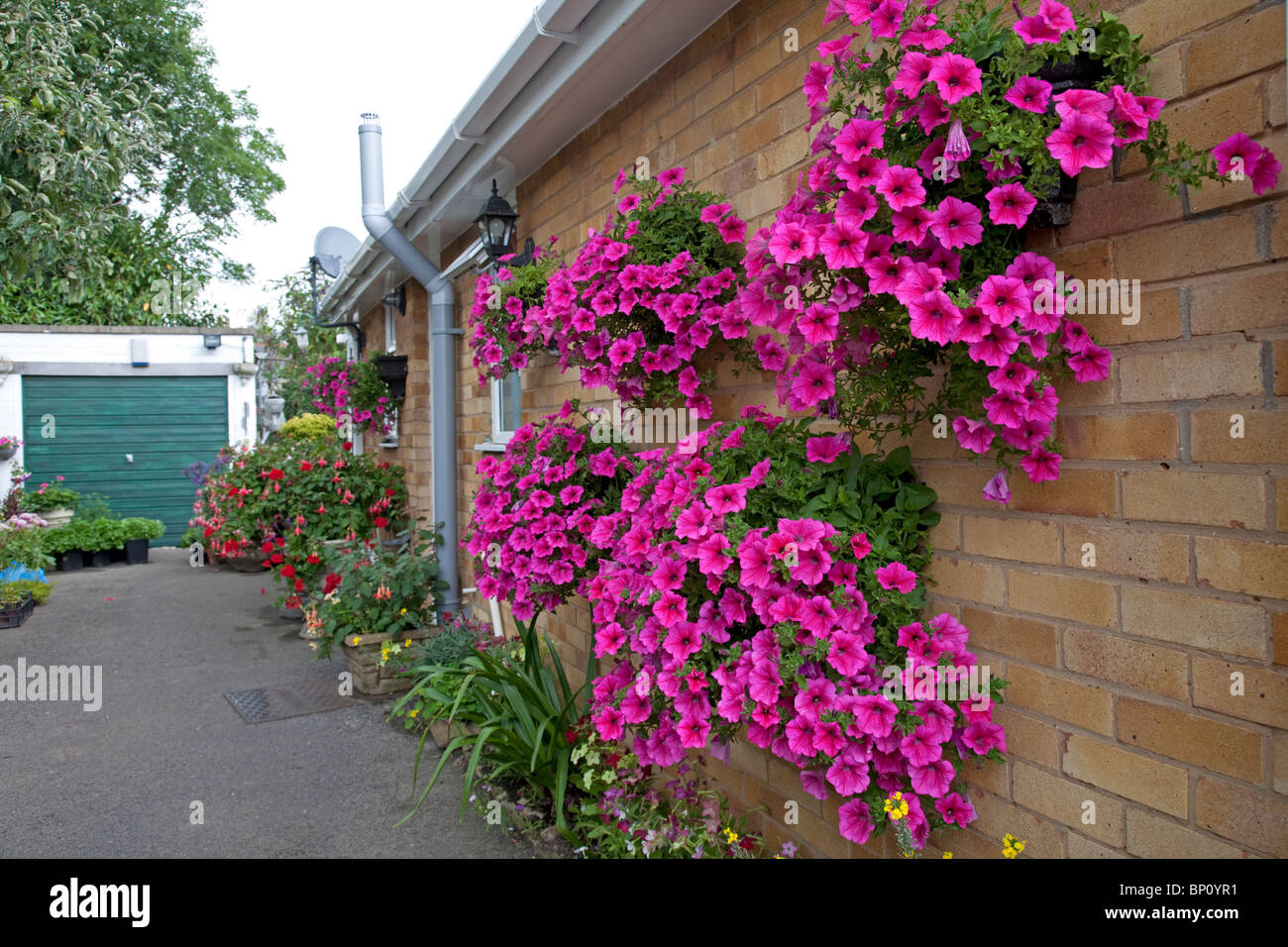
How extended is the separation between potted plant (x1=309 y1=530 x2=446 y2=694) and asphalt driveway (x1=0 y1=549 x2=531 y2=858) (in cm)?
22

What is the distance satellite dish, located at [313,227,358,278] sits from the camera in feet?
29.9

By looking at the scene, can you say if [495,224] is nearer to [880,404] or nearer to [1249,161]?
[880,404]

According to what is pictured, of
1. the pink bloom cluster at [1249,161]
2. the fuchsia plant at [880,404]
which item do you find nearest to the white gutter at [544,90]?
the fuchsia plant at [880,404]

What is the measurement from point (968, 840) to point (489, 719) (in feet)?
7.03

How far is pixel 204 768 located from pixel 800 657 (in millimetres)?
3460

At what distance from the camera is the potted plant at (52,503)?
38.9 feet

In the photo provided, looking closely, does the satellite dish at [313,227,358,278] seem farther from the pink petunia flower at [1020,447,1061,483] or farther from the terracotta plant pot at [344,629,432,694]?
the pink petunia flower at [1020,447,1061,483]

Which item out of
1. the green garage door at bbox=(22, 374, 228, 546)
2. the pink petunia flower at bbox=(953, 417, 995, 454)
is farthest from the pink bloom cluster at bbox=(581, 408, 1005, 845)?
the green garage door at bbox=(22, 374, 228, 546)

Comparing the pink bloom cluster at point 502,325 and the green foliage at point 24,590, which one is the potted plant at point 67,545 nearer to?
the green foliage at point 24,590

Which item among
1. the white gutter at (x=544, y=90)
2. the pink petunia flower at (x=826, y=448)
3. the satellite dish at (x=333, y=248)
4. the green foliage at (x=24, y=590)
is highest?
the satellite dish at (x=333, y=248)

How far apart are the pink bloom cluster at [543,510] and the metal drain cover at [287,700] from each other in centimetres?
216

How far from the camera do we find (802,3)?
8.27 feet
